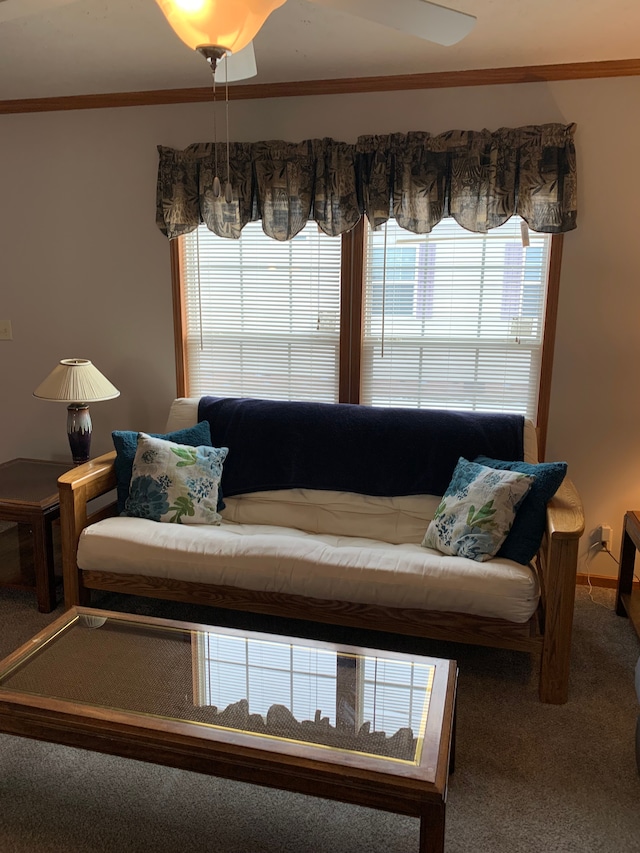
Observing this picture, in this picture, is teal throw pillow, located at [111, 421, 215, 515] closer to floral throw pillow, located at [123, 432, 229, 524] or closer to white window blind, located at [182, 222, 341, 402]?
floral throw pillow, located at [123, 432, 229, 524]

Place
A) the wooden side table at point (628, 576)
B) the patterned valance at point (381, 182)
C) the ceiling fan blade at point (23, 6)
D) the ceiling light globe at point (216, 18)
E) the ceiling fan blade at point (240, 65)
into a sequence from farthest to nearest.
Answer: the patterned valance at point (381, 182), the wooden side table at point (628, 576), the ceiling fan blade at point (240, 65), the ceiling fan blade at point (23, 6), the ceiling light globe at point (216, 18)

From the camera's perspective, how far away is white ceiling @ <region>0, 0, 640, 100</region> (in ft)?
7.70

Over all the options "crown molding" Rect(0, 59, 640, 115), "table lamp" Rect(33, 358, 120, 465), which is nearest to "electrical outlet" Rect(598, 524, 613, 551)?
"crown molding" Rect(0, 59, 640, 115)

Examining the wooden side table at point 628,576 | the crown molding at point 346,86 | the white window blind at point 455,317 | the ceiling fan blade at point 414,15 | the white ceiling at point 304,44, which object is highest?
the white ceiling at point 304,44

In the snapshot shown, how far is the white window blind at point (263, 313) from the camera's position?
328 cm

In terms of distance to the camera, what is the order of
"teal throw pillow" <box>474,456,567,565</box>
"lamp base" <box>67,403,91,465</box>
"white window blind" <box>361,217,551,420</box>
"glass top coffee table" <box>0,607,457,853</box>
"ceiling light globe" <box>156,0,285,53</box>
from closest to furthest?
"ceiling light globe" <box>156,0,285,53</box> < "glass top coffee table" <box>0,607,457,853</box> < "teal throw pillow" <box>474,456,567,565</box> < "white window blind" <box>361,217,551,420</box> < "lamp base" <box>67,403,91,465</box>

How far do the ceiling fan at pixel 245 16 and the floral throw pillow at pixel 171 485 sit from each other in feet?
5.47

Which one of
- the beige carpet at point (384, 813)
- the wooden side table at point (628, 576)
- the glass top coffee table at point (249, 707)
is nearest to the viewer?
the glass top coffee table at point (249, 707)

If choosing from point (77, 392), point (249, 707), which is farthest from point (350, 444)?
point (249, 707)

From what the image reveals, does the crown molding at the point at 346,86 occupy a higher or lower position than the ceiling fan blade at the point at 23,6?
higher

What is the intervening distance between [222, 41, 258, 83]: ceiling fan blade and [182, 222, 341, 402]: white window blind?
1.19m

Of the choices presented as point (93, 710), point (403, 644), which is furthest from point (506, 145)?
point (93, 710)

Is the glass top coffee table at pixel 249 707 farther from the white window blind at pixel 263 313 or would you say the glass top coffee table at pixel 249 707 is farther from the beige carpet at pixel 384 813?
the white window blind at pixel 263 313

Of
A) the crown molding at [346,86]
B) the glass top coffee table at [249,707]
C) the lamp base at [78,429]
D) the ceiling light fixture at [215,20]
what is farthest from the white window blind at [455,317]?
the ceiling light fixture at [215,20]
